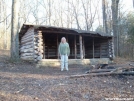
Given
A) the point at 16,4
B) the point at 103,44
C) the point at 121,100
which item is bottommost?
the point at 121,100

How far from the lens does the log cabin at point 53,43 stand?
14.9 m

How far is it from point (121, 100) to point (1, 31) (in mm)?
36771

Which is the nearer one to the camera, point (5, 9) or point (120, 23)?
point (120, 23)

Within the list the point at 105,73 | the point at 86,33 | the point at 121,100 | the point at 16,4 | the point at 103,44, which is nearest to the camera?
the point at 121,100

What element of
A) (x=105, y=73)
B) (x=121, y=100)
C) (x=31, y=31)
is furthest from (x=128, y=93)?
(x=31, y=31)

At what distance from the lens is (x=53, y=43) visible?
21422 millimetres

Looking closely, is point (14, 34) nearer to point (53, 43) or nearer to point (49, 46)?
point (49, 46)

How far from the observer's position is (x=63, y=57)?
37.8ft

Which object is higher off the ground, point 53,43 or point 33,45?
point 53,43

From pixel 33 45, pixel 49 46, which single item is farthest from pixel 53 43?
pixel 33 45

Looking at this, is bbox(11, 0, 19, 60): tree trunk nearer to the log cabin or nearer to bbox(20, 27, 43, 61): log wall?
the log cabin

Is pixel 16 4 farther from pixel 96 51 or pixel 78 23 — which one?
pixel 78 23

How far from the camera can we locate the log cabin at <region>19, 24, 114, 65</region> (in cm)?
1488

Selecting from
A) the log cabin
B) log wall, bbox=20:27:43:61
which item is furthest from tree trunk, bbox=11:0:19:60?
log wall, bbox=20:27:43:61
